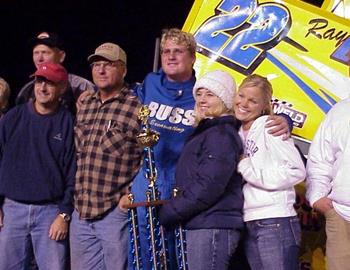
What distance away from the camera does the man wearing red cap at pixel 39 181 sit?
3957 millimetres

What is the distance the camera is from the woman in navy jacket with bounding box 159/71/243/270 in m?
3.45

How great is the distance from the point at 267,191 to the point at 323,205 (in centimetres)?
26

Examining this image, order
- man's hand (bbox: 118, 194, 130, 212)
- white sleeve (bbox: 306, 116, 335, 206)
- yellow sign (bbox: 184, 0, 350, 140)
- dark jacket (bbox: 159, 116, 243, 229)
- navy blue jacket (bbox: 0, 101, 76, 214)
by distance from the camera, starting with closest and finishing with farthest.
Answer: dark jacket (bbox: 159, 116, 243, 229) → white sleeve (bbox: 306, 116, 335, 206) → man's hand (bbox: 118, 194, 130, 212) → navy blue jacket (bbox: 0, 101, 76, 214) → yellow sign (bbox: 184, 0, 350, 140)

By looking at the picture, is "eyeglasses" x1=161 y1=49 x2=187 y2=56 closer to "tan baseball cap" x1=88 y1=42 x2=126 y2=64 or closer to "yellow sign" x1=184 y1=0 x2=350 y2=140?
"tan baseball cap" x1=88 y1=42 x2=126 y2=64

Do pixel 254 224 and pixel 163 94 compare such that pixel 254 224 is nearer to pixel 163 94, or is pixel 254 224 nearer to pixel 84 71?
pixel 163 94

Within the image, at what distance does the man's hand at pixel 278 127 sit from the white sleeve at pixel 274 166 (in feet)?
0.06

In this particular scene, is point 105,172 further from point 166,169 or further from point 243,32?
point 243,32

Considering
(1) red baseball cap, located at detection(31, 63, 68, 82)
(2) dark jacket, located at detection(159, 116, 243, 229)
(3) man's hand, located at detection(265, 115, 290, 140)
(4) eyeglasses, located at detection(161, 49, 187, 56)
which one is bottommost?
(2) dark jacket, located at detection(159, 116, 243, 229)

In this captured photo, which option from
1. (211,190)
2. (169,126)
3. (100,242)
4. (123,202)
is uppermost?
(169,126)

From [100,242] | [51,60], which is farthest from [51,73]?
[100,242]

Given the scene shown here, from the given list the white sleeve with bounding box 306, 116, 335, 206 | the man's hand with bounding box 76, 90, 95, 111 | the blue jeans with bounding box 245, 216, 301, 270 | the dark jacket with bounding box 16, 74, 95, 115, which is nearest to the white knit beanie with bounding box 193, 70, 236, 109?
the white sleeve with bounding box 306, 116, 335, 206

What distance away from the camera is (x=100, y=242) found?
3.94 m

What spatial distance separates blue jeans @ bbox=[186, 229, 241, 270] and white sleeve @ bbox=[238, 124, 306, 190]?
254 millimetres

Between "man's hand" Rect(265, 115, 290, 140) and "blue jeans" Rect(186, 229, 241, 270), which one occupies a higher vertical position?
"man's hand" Rect(265, 115, 290, 140)
